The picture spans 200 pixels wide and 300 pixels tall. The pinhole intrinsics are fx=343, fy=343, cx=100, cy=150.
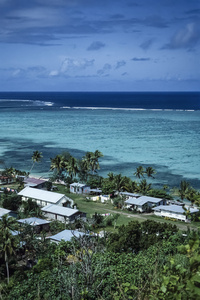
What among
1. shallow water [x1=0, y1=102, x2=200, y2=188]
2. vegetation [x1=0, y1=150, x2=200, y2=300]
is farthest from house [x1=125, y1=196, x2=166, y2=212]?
shallow water [x1=0, y1=102, x2=200, y2=188]

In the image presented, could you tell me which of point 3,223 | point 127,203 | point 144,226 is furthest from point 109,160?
point 3,223

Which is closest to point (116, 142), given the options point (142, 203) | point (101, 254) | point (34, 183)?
point (34, 183)

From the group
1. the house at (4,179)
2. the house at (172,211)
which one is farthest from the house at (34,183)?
the house at (172,211)

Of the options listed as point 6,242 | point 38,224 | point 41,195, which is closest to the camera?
point 6,242

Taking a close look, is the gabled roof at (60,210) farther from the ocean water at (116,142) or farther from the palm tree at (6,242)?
the ocean water at (116,142)

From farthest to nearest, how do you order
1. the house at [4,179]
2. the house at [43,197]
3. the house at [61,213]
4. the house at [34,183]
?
1. the house at [4,179]
2. the house at [34,183]
3. the house at [43,197]
4. the house at [61,213]

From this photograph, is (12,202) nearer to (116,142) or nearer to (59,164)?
(59,164)

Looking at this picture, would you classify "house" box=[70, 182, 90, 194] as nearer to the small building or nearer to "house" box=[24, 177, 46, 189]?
"house" box=[24, 177, 46, 189]

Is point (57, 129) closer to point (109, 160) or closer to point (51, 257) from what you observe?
point (109, 160)
